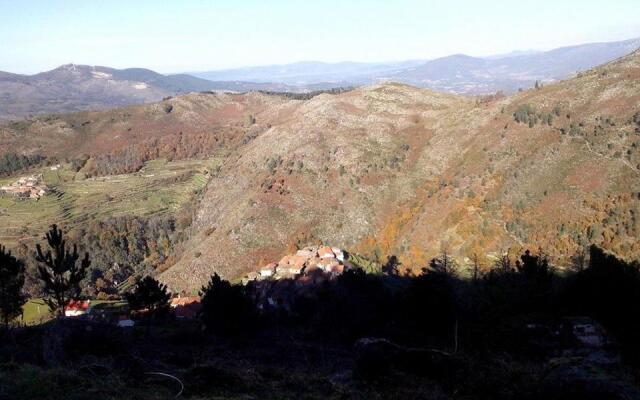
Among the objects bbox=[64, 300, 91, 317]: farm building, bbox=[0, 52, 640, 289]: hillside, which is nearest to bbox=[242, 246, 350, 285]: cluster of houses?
bbox=[0, 52, 640, 289]: hillside

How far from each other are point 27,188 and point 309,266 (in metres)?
131

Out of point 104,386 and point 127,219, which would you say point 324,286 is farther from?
point 127,219

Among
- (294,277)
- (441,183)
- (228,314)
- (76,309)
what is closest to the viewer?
(228,314)

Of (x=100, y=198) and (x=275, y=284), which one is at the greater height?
(x=275, y=284)

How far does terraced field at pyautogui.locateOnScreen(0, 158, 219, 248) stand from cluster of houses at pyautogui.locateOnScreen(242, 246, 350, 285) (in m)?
72.6

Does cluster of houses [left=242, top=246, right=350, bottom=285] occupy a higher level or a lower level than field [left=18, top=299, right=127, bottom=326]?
higher

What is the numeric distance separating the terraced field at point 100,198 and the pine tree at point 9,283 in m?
79.6

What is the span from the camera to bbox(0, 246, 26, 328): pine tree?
29141 millimetres

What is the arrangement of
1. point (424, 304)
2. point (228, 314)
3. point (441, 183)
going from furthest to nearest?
point (441, 183), point (228, 314), point (424, 304)

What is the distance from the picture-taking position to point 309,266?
5228 cm

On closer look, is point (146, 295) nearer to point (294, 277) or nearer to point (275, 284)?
point (275, 284)

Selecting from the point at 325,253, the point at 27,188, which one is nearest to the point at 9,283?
the point at 325,253

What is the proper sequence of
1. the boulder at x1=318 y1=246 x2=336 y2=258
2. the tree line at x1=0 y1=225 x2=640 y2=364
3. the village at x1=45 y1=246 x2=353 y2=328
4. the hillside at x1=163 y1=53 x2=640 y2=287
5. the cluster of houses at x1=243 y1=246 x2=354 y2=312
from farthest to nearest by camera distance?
the boulder at x1=318 y1=246 x2=336 y2=258, the hillside at x1=163 y1=53 x2=640 y2=287, the village at x1=45 y1=246 x2=353 y2=328, the cluster of houses at x1=243 y1=246 x2=354 y2=312, the tree line at x1=0 y1=225 x2=640 y2=364

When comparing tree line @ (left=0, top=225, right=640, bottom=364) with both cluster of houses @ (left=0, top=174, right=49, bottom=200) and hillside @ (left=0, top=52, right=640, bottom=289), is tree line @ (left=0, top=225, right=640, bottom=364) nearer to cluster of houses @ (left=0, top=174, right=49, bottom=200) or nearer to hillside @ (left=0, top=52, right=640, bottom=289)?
hillside @ (left=0, top=52, right=640, bottom=289)
